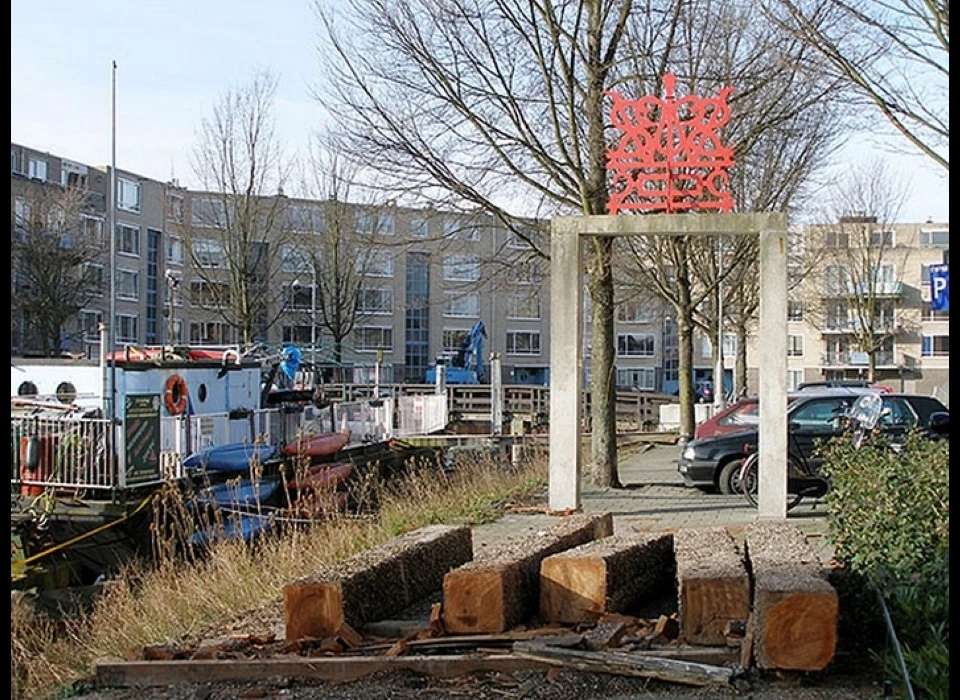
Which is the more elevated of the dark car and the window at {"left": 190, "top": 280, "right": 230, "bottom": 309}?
the window at {"left": 190, "top": 280, "right": 230, "bottom": 309}

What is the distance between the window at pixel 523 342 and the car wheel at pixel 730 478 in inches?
2491

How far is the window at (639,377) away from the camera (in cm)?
8500

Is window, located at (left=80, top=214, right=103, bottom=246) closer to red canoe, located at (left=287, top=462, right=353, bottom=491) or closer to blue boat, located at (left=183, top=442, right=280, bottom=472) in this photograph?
red canoe, located at (left=287, top=462, right=353, bottom=491)

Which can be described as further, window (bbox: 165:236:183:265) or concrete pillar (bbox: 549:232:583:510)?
window (bbox: 165:236:183:265)

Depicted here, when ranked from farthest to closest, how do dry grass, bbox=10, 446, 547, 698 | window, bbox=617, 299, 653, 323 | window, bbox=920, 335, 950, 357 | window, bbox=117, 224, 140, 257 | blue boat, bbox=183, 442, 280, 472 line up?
1. window, bbox=920, 335, 950, 357
2. window, bbox=117, 224, 140, 257
3. window, bbox=617, 299, 653, 323
4. blue boat, bbox=183, 442, 280, 472
5. dry grass, bbox=10, 446, 547, 698

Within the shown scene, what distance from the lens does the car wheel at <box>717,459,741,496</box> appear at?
16969 mm

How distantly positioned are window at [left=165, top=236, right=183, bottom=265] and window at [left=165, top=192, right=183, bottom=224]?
12.1 meters

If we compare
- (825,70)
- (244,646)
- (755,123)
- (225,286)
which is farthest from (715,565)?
(225,286)

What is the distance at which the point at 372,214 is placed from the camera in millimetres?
20578

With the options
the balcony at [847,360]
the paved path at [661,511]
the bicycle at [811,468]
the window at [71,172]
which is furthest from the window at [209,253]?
the balcony at [847,360]

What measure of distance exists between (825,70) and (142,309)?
57960mm

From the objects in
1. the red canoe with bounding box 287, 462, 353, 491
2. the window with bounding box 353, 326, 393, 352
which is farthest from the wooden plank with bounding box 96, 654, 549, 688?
the window with bounding box 353, 326, 393, 352

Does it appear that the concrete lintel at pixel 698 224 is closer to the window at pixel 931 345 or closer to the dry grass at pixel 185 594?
the dry grass at pixel 185 594

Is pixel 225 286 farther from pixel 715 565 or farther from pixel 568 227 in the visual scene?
pixel 715 565
